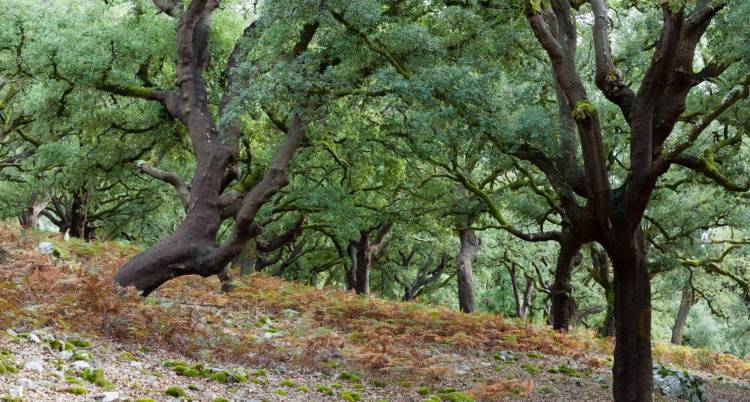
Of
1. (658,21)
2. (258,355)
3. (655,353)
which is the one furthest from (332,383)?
(655,353)

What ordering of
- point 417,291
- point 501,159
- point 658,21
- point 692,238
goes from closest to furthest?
point 501,159 → point 658,21 → point 692,238 → point 417,291

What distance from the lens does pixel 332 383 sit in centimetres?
911

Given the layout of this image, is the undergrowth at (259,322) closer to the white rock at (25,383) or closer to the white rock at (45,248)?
the white rock at (45,248)

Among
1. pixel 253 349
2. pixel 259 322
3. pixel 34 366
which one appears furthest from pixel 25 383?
pixel 259 322

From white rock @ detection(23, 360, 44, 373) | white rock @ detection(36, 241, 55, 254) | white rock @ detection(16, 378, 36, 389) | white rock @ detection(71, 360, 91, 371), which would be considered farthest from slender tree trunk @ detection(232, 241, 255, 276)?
white rock @ detection(16, 378, 36, 389)

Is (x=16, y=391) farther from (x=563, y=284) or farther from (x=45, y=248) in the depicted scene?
(x=563, y=284)

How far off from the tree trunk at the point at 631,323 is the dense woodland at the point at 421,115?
29 mm

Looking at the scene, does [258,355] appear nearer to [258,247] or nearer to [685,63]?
[685,63]

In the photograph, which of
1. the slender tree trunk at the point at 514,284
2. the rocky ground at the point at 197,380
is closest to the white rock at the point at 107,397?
the rocky ground at the point at 197,380

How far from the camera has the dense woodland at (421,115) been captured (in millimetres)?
9633

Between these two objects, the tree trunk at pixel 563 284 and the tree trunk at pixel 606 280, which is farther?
the tree trunk at pixel 606 280

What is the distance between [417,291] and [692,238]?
17.8m

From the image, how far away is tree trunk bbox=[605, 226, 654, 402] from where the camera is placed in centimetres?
980

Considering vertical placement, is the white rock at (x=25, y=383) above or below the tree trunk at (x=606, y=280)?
below
